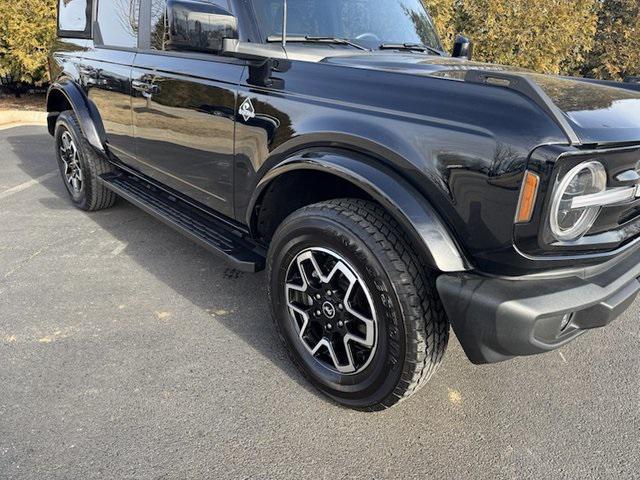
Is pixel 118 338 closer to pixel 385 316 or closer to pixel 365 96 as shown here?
pixel 385 316

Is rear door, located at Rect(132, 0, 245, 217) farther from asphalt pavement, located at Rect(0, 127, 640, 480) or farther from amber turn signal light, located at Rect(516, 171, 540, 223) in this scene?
amber turn signal light, located at Rect(516, 171, 540, 223)

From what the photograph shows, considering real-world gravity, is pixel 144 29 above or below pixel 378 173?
above

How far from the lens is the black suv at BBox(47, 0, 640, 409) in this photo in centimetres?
162

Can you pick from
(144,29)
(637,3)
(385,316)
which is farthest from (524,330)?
(637,3)

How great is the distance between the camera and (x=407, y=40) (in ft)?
10.1

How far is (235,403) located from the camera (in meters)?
2.24

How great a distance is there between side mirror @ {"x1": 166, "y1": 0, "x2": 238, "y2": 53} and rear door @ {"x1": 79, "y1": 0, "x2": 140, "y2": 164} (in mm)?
1305

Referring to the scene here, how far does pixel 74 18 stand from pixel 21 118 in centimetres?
609

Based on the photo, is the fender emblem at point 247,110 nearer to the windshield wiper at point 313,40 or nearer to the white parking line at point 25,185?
the windshield wiper at point 313,40

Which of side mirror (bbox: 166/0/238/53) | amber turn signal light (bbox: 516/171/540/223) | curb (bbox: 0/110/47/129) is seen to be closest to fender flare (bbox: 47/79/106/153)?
side mirror (bbox: 166/0/238/53)

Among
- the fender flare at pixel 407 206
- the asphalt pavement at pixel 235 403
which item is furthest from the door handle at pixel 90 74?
the fender flare at pixel 407 206

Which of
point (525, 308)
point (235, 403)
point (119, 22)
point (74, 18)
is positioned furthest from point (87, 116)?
point (525, 308)

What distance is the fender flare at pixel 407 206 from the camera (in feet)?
5.67

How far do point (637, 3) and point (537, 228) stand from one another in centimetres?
1219
